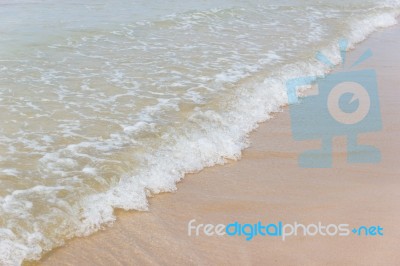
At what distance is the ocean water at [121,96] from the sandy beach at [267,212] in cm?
19

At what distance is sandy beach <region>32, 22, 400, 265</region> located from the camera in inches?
147

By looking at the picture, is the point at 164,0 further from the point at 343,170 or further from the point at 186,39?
the point at 343,170

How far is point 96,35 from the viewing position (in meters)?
9.22

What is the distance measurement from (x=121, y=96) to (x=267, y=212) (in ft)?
9.15

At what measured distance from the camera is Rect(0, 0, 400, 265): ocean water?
4219mm

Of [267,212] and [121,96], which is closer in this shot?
[267,212]

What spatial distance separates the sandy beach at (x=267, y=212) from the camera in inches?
147

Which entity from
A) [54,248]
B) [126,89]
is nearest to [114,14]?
[126,89]

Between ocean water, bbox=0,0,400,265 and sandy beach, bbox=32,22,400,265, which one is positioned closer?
sandy beach, bbox=32,22,400,265

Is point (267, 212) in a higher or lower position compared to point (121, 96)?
lower

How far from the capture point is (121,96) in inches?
253

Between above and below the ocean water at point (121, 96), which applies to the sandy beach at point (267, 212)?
below

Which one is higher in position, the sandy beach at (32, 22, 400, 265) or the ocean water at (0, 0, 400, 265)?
the ocean water at (0, 0, 400, 265)

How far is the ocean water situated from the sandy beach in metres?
0.19
